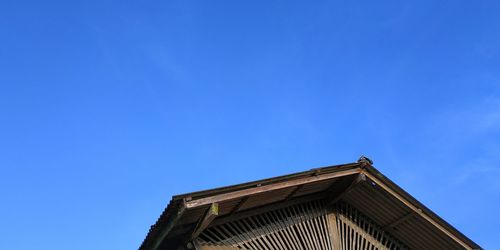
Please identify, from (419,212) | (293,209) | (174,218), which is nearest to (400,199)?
(419,212)

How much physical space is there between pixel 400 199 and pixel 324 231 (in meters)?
2.32

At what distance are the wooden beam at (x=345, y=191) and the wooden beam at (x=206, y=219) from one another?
4420 mm

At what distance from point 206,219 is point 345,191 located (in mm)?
4793

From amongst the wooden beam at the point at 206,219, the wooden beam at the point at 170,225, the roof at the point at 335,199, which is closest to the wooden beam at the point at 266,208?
the roof at the point at 335,199

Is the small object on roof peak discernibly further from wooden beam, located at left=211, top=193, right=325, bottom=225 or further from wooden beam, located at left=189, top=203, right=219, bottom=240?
wooden beam, located at left=189, top=203, right=219, bottom=240

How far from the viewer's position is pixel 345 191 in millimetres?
15156

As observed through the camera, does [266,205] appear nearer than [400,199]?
Yes

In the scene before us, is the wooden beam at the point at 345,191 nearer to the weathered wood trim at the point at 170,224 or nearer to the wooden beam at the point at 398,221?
the wooden beam at the point at 398,221

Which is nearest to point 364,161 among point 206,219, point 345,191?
point 345,191

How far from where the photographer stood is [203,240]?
12766 millimetres

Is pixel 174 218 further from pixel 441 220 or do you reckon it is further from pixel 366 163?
pixel 441 220

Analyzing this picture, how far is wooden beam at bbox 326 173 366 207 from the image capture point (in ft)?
48.2

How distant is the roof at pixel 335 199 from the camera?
39.9ft

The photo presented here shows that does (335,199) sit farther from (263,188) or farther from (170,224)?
(170,224)
